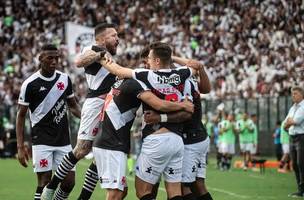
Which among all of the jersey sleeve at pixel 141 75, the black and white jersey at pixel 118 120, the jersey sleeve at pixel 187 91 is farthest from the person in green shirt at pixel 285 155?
the jersey sleeve at pixel 141 75

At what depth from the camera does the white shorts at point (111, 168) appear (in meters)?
10.2

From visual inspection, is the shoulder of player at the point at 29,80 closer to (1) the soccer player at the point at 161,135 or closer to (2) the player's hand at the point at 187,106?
(1) the soccer player at the point at 161,135

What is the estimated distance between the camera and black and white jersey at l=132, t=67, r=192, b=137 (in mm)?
10078

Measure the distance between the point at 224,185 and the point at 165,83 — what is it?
10.6 meters

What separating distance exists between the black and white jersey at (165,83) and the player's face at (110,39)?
174 centimetres

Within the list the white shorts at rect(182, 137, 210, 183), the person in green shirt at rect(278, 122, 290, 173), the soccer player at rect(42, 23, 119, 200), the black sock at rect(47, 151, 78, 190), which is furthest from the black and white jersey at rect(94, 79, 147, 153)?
the person in green shirt at rect(278, 122, 290, 173)

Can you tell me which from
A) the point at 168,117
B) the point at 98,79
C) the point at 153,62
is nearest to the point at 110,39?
the point at 98,79

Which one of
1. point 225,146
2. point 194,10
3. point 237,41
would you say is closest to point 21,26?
point 194,10

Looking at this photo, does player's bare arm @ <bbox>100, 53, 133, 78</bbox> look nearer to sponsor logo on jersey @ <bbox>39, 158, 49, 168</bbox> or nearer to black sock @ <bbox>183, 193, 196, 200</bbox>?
black sock @ <bbox>183, 193, 196, 200</bbox>

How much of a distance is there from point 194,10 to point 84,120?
31.5 meters

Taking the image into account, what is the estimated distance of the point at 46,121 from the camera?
12.5 meters

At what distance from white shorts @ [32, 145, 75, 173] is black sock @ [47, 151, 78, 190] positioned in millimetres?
300

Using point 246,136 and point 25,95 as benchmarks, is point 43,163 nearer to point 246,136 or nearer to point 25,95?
point 25,95

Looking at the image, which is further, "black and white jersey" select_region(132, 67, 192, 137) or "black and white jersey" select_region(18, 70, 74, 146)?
"black and white jersey" select_region(18, 70, 74, 146)
